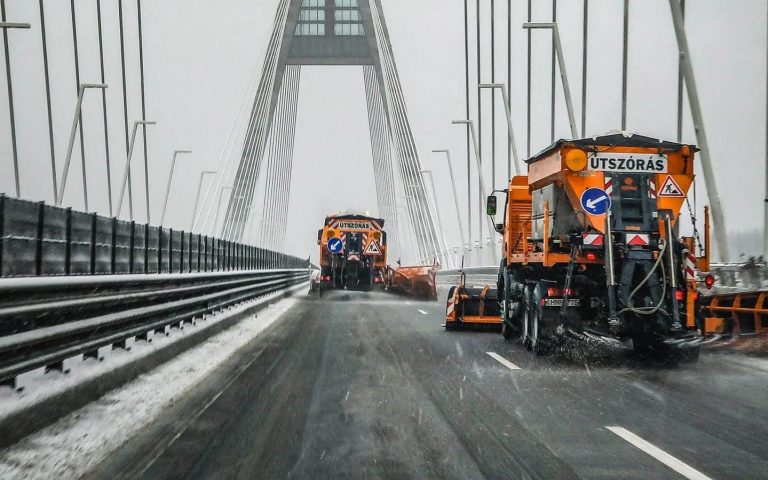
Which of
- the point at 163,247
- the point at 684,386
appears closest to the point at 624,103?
the point at 163,247

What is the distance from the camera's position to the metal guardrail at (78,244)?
30.6 feet

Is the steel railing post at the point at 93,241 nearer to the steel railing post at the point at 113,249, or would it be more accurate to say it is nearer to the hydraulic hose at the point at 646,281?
the steel railing post at the point at 113,249

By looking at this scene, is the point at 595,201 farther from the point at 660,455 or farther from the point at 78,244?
the point at 78,244

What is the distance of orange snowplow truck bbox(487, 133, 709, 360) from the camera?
433 inches

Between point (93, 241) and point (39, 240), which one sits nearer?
point (39, 240)

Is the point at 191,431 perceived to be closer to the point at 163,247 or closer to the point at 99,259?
the point at 99,259

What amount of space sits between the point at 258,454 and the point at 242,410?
66.6 inches

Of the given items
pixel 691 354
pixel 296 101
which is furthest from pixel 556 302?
pixel 296 101

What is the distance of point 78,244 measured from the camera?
11.1m

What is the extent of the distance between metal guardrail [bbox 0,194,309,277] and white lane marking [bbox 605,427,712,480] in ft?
19.4

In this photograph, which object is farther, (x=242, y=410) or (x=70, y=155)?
(x=70, y=155)

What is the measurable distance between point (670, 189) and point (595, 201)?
3.46 ft

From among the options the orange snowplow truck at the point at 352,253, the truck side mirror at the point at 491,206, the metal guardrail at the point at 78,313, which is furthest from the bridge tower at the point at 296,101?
the metal guardrail at the point at 78,313

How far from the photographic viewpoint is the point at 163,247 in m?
15.5
